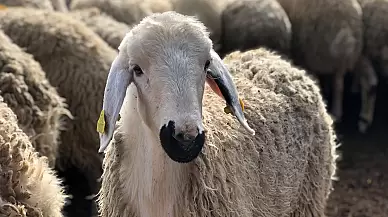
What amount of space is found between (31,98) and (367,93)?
502 centimetres

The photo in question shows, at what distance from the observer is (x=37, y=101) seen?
Answer: 4.06 m

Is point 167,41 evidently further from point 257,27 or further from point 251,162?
point 257,27

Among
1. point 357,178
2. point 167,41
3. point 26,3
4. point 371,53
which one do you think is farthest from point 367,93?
point 167,41

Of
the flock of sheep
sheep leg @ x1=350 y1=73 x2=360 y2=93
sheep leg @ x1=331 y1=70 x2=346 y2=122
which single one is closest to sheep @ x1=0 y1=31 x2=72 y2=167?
the flock of sheep

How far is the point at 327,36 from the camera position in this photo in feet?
23.6

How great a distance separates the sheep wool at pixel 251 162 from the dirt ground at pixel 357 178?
1.78 meters

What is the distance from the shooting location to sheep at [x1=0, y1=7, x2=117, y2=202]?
4.80 meters

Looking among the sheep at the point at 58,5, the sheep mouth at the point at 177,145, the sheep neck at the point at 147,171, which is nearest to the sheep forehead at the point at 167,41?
the sheep neck at the point at 147,171

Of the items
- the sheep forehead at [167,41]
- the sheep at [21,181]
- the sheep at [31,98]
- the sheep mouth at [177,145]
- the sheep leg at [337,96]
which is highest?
the sheep forehead at [167,41]

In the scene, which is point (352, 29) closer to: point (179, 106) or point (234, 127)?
point (234, 127)

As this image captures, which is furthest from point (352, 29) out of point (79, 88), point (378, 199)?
point (79, 88)

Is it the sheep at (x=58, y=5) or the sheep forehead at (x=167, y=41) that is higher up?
the sheep forehead at (x=167, y=41)

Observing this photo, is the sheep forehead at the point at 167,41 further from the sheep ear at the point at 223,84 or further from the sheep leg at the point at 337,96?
the sheep leg at the point at 337,96

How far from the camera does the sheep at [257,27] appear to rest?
22.9 feet
